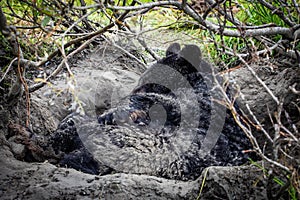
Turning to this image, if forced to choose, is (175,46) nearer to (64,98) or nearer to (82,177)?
(64,98)

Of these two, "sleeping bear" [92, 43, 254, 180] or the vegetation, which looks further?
"sleeping bear" [92, 43, 254, 180]

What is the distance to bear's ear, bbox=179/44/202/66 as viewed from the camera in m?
3.39

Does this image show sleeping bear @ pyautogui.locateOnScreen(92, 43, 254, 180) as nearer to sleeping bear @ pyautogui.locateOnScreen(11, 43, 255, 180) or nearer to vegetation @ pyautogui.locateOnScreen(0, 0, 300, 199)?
sleeping bear @ pyautogui.locateOnScreen(11, 43, 255, 180)

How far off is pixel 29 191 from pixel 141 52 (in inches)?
116

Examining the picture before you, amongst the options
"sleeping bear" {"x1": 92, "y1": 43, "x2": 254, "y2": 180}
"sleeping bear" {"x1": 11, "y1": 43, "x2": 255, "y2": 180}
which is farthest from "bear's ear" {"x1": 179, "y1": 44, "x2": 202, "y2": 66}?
"sleeping bear" {"x1": 11, "y1": 43, "x2": 255, "y2": 180}

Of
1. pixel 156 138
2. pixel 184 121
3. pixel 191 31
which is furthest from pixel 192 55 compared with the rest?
pixel 191 31

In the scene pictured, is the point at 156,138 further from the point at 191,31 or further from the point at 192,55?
the point at 191,31

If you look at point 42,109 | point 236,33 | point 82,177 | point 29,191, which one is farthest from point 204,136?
point 42,109

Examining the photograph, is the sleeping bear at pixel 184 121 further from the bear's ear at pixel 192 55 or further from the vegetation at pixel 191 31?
the vegetation at pixel 191 31

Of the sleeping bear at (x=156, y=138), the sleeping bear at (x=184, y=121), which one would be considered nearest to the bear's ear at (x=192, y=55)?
the sleeping bear at (x=184, y=121)

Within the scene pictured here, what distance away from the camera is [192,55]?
3398 millimetres

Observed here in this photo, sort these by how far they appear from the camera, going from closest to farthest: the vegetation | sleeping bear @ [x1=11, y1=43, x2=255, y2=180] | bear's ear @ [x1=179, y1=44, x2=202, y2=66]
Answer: the vegetation → sleeping bear @ [x1=11, y1=43, x2=255, y2=180] → bear's ear @ [x1=179, y1=44, x2=202, y2=66]

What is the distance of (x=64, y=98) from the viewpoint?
12.0 feet

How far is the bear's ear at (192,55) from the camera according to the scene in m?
3.39
